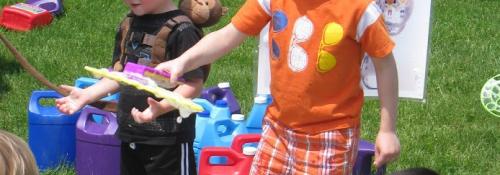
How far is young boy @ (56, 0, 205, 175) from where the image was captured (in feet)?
11.0

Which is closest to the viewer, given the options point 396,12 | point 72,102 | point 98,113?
point 72,102

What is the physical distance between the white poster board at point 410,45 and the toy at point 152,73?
4.74 feet

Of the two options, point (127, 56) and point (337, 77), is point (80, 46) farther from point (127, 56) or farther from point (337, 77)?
point (337, 77)

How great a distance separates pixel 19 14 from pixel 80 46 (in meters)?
0.73

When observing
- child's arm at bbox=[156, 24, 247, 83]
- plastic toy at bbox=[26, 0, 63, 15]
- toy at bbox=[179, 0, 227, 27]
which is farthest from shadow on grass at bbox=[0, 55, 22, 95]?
child's arm at bbox=[156, 24, 247, 83]

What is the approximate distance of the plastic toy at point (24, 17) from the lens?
711cm

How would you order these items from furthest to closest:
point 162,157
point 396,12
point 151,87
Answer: point 396,12
point 162,157
point 151,87

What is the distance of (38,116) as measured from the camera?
431 centimetres

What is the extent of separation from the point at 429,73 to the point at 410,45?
2.16 m

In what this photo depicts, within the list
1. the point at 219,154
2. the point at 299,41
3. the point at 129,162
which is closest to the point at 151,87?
the point at 299,41

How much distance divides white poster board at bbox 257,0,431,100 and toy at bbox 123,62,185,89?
56.5 inches

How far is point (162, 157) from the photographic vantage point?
3.50m

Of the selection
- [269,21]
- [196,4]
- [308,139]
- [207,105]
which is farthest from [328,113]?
[207,105]

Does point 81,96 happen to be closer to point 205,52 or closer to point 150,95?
point 150,95
